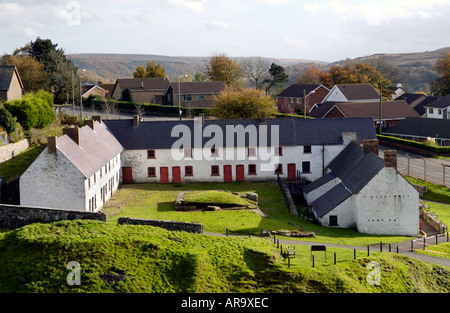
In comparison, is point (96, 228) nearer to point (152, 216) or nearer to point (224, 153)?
point (152, 216)

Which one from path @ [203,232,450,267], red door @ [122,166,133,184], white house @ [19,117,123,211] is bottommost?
path @ [203,232,450,267]

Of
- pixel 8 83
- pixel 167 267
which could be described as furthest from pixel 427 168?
pixel 8 83

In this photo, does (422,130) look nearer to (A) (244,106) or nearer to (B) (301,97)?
(A) (244,106)

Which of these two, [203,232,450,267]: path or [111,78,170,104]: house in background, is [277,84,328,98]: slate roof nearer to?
[111,78,170,104]: house in background

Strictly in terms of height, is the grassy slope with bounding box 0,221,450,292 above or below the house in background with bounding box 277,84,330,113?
below

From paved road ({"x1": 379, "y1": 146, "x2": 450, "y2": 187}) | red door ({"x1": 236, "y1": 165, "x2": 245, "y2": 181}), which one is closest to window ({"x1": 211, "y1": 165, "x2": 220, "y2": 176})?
red door ({"x1": 236, "y1": 165, "x2": 245, "y2": 181})
